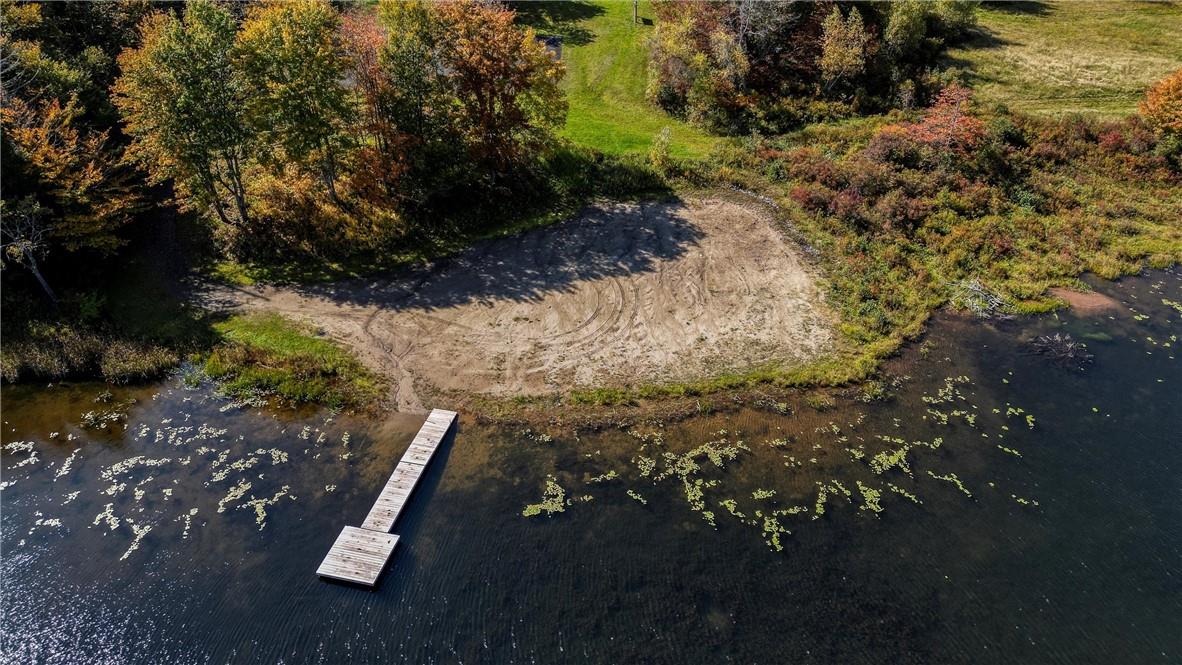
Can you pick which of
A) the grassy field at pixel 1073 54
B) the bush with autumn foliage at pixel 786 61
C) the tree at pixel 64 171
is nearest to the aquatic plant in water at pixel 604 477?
the tree at pixel 64 171

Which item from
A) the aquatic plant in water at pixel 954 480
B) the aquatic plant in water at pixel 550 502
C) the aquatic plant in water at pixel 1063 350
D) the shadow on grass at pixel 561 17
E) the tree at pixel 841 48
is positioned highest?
the shadow on grass at pixel 561 17

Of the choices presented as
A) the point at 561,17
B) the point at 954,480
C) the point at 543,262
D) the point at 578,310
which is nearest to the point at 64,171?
the point at 543,262

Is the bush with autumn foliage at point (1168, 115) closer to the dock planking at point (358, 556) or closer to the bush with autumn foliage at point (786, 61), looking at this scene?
the bush with autumn foliage at point (786, 61)

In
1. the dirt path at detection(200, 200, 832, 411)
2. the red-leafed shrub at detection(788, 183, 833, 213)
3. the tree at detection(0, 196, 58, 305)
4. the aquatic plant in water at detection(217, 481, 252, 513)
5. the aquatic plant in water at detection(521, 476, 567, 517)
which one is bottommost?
the aquatic plant in water at detection(521, 476, 567, 517)

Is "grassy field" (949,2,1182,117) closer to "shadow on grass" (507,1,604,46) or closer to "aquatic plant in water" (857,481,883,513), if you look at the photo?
"shadow on grass" (507,1,604,46)

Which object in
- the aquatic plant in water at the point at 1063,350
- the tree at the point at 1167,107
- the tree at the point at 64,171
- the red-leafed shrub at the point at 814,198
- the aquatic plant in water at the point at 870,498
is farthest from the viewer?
the tree at the point at 1167,107

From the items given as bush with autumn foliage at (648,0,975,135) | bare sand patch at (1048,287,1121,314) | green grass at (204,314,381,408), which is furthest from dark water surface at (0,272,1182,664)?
bush with autumn foliage at (648,0,975,135)
